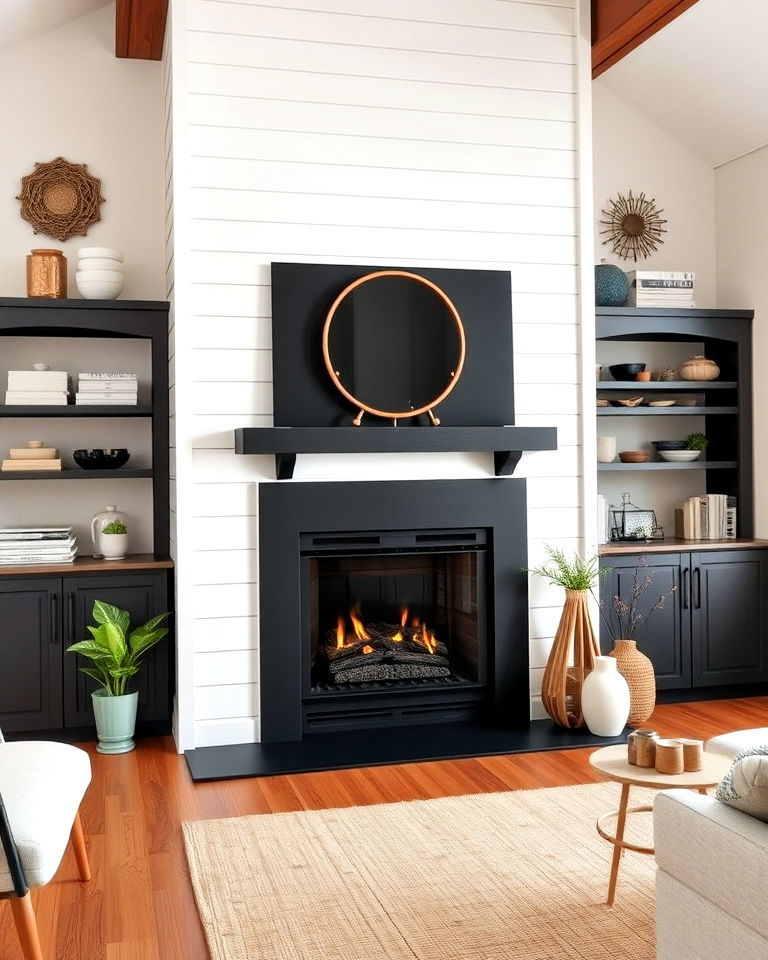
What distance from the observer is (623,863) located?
3.13 metres

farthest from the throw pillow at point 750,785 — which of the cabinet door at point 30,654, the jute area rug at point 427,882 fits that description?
the cabinet door at point 30,654

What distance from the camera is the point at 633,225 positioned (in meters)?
5.73

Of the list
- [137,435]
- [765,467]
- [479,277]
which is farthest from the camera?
[765,467]

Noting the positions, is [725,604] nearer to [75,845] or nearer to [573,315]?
[573,315]

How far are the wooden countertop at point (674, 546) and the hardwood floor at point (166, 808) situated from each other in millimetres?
778

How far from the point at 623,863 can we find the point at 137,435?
302 centimetres

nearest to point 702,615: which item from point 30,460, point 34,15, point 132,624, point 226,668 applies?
point 226,668

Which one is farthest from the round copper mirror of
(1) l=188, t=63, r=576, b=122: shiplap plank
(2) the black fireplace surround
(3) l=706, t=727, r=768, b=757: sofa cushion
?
(3) l=706, t=727, r=768, b=757: sofa cushion

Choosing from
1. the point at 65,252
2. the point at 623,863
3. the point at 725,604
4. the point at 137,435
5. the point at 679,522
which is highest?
the point at 65,252

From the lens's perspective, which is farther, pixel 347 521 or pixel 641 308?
pixel 641 308

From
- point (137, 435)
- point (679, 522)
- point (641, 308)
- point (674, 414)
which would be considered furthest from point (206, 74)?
point (679, 522)

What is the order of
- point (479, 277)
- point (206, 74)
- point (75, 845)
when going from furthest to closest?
1. point (479, 277)
2. point (206, 74)
3. point (75, 845)

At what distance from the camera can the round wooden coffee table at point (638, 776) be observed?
8.65 feet

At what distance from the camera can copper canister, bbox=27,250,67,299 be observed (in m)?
4.65
